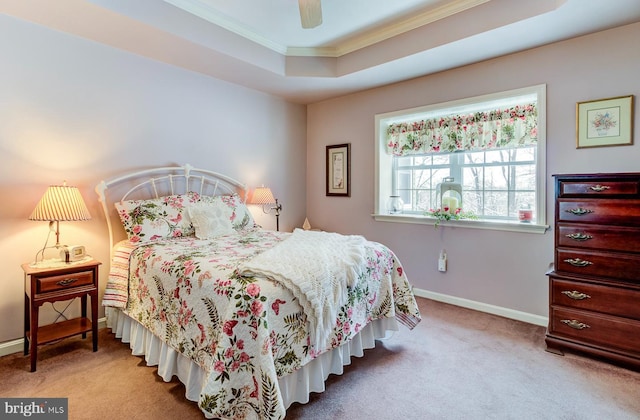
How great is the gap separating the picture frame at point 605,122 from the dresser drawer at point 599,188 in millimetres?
591

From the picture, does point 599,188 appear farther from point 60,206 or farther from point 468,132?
point 60,206

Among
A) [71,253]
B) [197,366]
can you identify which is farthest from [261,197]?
[197,366]

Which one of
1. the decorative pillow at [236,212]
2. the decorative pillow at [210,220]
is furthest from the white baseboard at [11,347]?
the decorative pillow at [236,212]

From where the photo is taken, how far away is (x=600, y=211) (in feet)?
6.91

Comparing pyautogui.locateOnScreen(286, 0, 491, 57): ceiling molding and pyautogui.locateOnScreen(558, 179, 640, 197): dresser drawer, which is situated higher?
pyautogui.locateOnScreen(286, 0, 491, 57): ceiling molding

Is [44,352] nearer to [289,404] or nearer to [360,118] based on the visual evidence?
[289,404]

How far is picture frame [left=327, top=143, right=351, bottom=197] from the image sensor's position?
4.11 metres

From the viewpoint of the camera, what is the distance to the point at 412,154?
367 centimetres

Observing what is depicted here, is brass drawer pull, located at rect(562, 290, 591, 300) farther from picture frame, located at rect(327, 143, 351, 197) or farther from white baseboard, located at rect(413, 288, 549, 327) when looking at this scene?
picture frame, located at rect(327, 143, 351, 197)

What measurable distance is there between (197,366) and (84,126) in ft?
7.04

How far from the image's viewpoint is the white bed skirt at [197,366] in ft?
5.60

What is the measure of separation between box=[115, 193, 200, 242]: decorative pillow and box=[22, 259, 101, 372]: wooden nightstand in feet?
1.22

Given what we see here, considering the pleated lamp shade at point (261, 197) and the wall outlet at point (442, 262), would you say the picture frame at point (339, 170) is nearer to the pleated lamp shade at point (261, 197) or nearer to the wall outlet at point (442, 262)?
the pleated lamp shade at point (261, 197)

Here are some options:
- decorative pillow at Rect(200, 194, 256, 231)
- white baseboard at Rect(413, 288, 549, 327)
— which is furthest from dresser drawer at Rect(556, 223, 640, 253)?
decorative pillow at Rect(200, 194, 256, 231)
